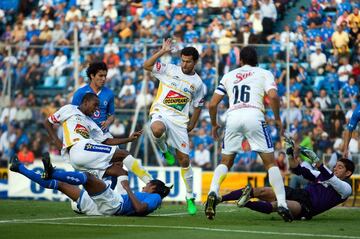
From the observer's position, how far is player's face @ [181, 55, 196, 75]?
16891 millimetres

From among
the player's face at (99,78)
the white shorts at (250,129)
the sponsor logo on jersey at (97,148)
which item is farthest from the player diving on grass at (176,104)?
the white shorts at (250,129)

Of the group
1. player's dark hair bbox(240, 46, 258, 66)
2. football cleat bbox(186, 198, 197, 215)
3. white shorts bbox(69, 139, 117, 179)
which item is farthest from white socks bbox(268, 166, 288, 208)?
white shorts bbox(69, 139, 117, 179)

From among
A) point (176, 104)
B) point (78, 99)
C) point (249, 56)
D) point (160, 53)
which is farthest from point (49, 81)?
point (249, 56)

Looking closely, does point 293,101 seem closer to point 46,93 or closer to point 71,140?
point 46,93

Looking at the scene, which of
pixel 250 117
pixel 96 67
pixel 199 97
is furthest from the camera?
pixel 199 97

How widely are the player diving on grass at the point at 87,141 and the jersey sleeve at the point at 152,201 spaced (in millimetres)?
741

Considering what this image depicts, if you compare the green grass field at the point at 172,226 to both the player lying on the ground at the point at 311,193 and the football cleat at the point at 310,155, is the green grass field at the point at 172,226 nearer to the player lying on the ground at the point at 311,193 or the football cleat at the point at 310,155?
the player lying on the ground at the point at 311,193

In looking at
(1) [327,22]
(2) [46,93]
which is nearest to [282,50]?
(1) [327,22]

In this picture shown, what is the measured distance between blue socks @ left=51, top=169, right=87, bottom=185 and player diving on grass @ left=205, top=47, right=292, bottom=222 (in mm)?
1913

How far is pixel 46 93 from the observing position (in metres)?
26.3

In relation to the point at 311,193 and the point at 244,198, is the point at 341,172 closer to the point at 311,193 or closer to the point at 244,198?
the point at 311,193

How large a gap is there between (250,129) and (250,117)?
18 cm

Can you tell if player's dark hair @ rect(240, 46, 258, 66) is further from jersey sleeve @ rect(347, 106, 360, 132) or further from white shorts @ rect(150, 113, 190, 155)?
jersey sleeve @ rect(347, 106, 360, 132)

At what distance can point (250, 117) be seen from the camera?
14852 mm
